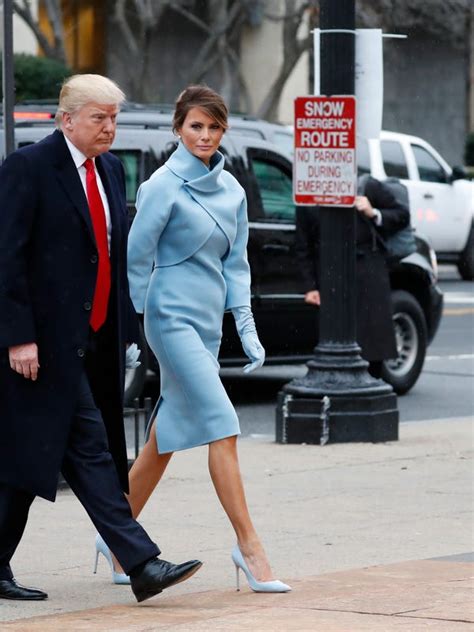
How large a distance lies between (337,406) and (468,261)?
15594 mm

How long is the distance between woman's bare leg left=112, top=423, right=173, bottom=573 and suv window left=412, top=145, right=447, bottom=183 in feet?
56.0

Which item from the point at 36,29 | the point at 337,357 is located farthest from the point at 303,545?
the point at 36,29

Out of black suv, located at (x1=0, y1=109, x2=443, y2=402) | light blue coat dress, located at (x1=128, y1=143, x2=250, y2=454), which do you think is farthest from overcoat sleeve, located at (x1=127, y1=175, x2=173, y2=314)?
black suv, located at (x1=0, y1=109, x2=443, y2=402)

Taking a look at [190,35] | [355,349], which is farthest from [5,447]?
[190,35]

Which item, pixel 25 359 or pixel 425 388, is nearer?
pixel 25 359

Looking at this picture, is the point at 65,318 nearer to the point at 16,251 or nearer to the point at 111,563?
the point at 16,251

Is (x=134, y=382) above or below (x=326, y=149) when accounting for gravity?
below

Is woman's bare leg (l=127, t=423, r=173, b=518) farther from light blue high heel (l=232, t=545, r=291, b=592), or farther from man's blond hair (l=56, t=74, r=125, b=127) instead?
man's blond hair (l=56, t=74, r=125, b=127)

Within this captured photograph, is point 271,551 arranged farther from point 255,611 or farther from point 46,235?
point 46,235

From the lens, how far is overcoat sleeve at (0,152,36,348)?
605cm

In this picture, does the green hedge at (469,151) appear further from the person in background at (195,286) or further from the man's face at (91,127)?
the man's face at (91,127)

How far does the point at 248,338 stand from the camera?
257 inches

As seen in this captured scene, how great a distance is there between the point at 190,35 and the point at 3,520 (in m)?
31.7

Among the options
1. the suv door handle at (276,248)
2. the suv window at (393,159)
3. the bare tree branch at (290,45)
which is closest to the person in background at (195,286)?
the suv door handle at (276,248)
